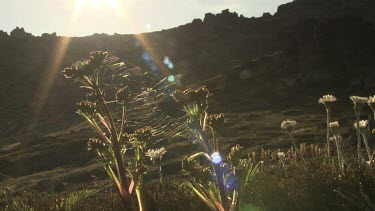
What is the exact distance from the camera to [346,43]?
401 ft

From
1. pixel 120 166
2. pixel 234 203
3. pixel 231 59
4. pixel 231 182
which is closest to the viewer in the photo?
pixel 234 203

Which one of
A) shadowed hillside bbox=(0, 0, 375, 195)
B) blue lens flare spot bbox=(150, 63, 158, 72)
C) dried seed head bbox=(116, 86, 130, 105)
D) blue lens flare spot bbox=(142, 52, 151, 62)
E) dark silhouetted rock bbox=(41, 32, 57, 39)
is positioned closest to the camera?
dried seed head bbox=(116, 86, 130, 105)

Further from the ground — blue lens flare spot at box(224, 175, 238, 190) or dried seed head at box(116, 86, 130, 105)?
dried seed head at box(116, 86, 130, 105)

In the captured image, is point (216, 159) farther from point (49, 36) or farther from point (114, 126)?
point (49, 36)

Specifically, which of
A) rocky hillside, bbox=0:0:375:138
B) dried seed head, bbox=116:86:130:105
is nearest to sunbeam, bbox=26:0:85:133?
rocky hillside, bbox=0:0:375:138

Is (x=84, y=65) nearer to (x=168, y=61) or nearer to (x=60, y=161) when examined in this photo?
(x=60, y=161)

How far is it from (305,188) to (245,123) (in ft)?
244

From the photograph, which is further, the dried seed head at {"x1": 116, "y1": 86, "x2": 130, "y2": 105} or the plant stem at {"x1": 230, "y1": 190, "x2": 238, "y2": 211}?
the dried seed head at {"x1": 116, "y1": 86, "x2": 130, "y2": 105}

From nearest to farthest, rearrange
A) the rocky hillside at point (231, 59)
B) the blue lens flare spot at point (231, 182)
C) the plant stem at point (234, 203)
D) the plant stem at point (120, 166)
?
the plant stem at point (234, 203)
the blue lens flare spot at point (231, 182)
the plant stem at point (120, 166)
the rocky hillside at point (231, 59)

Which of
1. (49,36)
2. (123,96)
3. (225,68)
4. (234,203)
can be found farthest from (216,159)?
(49,36)

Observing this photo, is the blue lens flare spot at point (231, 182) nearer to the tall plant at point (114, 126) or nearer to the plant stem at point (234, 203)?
the plant stem at point (234, 203)

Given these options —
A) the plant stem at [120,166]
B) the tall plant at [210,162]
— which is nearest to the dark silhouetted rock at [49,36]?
the plant stem at [120,166]

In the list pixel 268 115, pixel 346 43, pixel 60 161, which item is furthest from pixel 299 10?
pixel 60 161

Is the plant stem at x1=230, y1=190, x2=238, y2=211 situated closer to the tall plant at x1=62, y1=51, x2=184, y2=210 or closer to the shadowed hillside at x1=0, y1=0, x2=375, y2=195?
the tall plant at x1=62, y1=51, x2=184, y2=210
